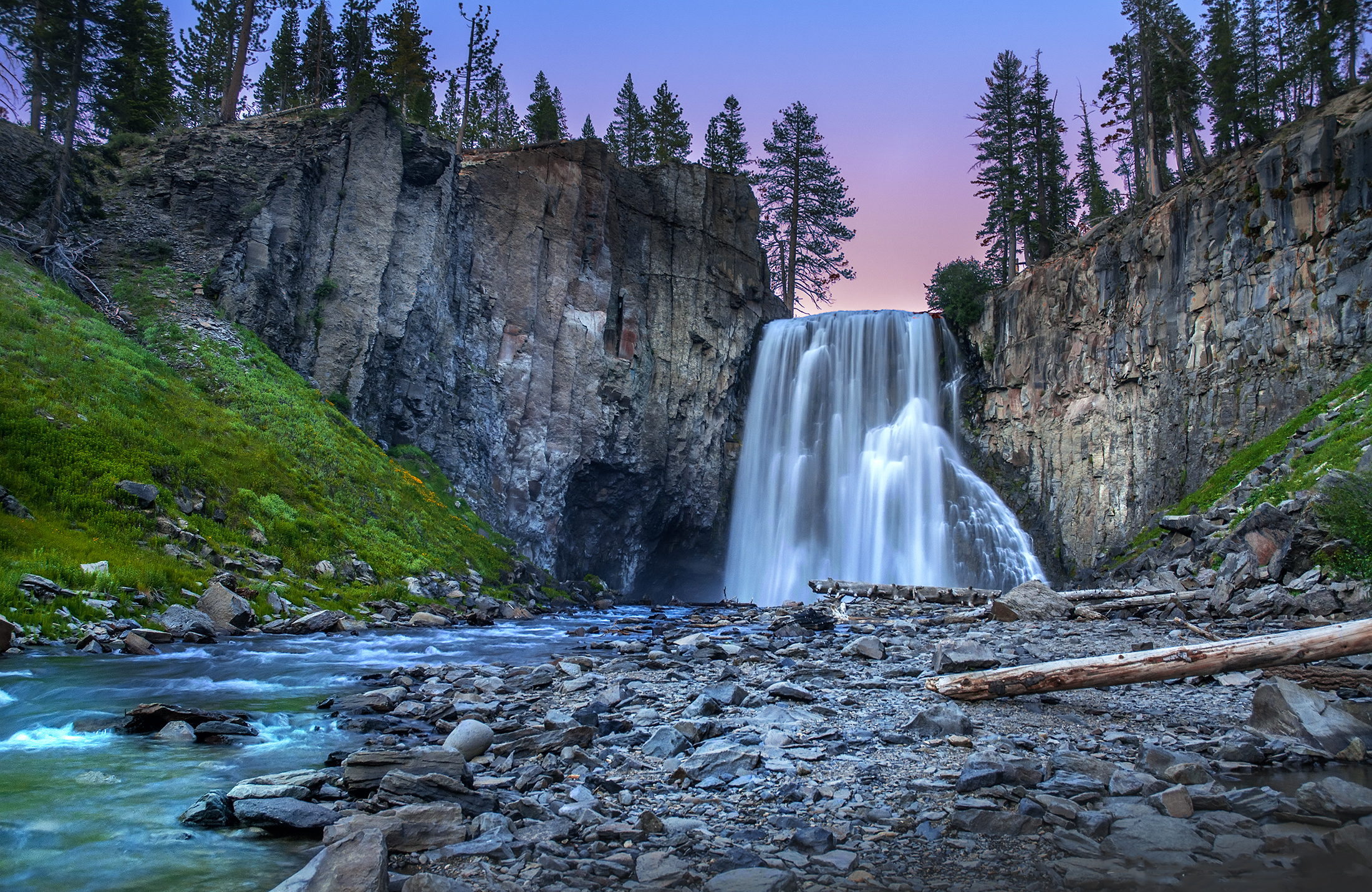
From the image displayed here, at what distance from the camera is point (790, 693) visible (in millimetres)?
7039

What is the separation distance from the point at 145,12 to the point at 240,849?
4123cm

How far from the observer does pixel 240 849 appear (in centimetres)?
367

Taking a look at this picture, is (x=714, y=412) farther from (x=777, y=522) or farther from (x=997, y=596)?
(x=997, y=596)

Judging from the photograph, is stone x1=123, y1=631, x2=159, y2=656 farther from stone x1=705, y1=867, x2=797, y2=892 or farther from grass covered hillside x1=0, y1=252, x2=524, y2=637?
stone x1=705, y1=867, x2=797, y2=892

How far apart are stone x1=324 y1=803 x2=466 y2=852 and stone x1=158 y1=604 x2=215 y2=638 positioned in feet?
29.2

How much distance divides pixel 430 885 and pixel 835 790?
2623 millimetres

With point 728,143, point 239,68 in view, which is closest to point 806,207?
point 728,143

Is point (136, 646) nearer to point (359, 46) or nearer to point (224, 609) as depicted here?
point (224, 609)

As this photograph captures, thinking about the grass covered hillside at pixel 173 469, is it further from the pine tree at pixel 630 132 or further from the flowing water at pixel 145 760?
the pine tree at pixel 630 132

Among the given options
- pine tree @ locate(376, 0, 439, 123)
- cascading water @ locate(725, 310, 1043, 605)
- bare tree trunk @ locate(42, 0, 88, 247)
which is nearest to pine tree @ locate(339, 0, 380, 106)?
pine tree @ locate(376, 0, 439, 123)

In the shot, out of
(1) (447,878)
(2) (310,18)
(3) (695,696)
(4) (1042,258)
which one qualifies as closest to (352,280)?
(2) (310,18)

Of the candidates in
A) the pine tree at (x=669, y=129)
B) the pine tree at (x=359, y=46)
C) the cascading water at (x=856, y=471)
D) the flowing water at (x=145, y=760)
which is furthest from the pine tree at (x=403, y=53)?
the flowing water at (x=145, y=760)

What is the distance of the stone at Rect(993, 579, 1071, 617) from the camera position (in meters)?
15.0

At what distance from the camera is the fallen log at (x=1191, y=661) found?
18.6ft
